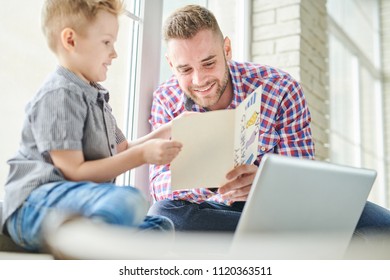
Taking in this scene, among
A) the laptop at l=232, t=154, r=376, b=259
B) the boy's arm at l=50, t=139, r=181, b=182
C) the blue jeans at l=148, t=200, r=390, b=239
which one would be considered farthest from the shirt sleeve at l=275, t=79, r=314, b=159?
the boy's arm at l=50, t=139, r=181, b=182

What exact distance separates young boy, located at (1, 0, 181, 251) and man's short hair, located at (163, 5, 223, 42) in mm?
364

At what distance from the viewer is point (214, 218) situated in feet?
4.30

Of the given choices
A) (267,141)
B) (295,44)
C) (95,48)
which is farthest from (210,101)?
(295,44)

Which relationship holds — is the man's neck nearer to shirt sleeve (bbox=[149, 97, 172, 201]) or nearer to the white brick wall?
shirt sleeve (bbox=[149, 97, 172, 201])

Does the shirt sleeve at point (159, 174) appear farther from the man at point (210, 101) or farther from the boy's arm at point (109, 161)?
the boy's arm at point (109, 161)

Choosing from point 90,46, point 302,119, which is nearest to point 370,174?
point 302,119

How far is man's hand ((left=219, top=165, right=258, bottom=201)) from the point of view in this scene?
1075mm

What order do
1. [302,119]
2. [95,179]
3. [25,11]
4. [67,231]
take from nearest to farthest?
1. [67,231]
2. [95,179]
3. [25,11]
4. [302,119]

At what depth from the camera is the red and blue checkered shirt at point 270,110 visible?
56.9 inches

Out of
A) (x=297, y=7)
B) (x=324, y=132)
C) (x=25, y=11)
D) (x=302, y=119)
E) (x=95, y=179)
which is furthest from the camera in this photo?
(x=324, y=132)
